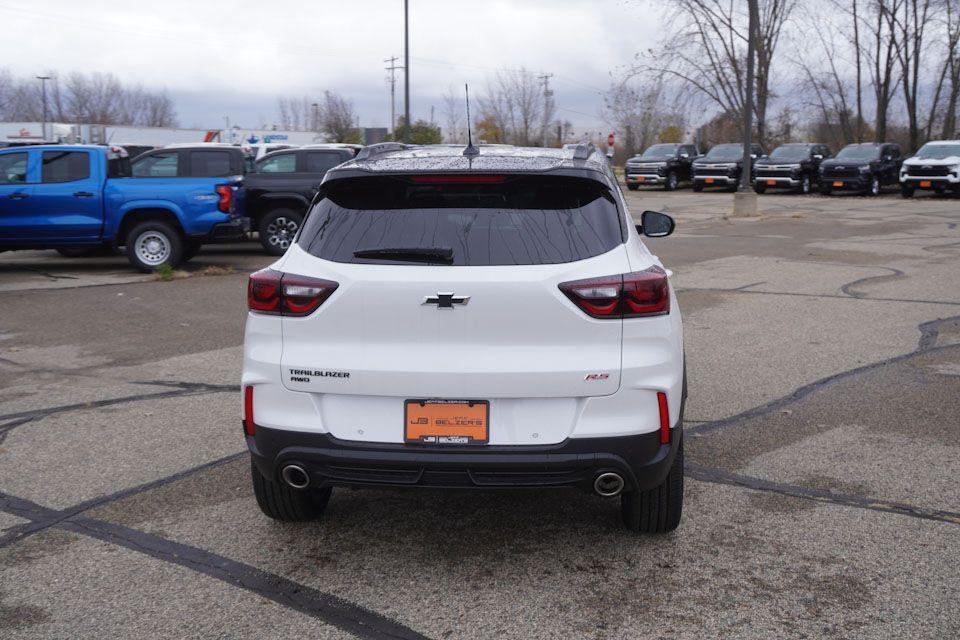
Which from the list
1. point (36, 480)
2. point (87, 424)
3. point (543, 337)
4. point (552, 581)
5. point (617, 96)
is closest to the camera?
point (543, 337)

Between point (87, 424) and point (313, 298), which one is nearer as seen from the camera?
point (313, 298)

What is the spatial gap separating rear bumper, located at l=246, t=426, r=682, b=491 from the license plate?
36 millimetres

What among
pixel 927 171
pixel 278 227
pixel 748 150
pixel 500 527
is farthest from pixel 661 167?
pixel 500 527

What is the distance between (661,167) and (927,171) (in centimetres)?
1061

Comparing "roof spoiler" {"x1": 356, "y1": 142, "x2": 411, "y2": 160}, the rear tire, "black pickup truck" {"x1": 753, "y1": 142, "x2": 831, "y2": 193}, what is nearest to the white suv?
"roof spoiler" {"x1": 356, "y1": 142, "x2": 411, "y2": 160}

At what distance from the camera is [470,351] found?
362 centimetres

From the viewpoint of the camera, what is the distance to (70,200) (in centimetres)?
1364

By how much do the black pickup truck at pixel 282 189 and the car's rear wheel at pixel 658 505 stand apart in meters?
11.8

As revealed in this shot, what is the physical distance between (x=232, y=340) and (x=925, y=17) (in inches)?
1819

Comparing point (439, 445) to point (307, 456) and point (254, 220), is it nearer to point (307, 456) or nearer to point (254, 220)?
point (307, 456)

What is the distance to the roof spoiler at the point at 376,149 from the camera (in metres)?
4.46

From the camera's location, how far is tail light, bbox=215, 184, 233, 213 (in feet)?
45.7

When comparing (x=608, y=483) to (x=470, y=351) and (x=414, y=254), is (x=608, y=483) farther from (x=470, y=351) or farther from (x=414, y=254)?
(x=414, y=254)

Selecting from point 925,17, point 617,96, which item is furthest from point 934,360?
point 617,96
